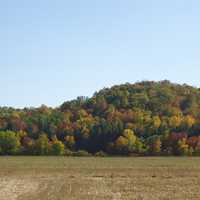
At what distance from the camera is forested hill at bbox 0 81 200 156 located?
338ft

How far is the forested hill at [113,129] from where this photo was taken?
338ft

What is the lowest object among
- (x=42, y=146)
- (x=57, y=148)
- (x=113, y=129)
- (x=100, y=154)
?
(x=100, y=154)

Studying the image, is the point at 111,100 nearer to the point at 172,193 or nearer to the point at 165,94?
the point at 165,94

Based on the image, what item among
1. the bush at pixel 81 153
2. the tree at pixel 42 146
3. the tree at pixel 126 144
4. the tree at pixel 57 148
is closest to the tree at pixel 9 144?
the tree at pixel 42 146

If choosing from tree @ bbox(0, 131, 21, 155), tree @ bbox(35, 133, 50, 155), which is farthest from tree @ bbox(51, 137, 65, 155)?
tree @ bbox(0, 131, 21, 155)

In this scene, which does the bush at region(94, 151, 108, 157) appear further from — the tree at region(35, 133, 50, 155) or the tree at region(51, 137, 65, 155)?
the tree at region(35, 133, 50, 155)

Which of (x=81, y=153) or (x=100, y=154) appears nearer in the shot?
(x=81, y=153)

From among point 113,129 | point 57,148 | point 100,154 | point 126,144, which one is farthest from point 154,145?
point 57,148

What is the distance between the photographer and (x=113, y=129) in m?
113

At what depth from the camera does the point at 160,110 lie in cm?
13100

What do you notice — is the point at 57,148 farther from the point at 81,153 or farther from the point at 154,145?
the point at 154,145

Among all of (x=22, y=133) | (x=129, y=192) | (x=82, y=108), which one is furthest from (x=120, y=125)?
(x=129, y=192)

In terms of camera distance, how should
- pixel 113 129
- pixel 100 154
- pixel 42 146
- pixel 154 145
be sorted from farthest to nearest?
pixel 113 129, pixel 42 146, pixel 100 154, pixel 154 145

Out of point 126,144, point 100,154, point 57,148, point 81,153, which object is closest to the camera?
point 81,153
